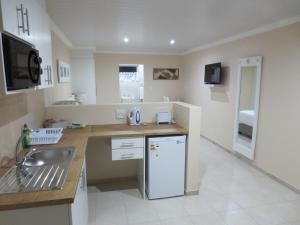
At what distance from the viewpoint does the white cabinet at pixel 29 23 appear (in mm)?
1097

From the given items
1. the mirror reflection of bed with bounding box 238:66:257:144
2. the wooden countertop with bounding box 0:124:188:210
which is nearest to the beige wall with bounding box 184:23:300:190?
the mirror reflection of bed with bounding box 238:66:257:144

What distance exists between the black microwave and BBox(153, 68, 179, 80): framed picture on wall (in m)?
A: 5.43

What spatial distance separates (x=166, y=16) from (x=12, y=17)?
210 centimetres

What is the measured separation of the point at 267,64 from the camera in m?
3.28

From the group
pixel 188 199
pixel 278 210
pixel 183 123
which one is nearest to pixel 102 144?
pixel 183 123

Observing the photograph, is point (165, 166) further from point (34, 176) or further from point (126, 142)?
point (34, 176)

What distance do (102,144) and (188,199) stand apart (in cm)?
137

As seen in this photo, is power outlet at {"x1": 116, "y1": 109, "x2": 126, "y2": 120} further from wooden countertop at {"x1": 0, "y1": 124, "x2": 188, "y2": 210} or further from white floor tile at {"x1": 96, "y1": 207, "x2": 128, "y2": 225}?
white floor tile at {"x1": 96, "y1": 207, "x2": 128, "y2": 225}

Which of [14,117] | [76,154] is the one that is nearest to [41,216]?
[76,154]

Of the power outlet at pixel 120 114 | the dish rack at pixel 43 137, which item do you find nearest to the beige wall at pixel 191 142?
the power outlet at pixel 120 114

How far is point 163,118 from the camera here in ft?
9.75

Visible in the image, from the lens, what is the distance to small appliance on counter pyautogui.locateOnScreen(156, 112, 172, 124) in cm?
296

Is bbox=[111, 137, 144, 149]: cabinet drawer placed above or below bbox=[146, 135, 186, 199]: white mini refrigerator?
above

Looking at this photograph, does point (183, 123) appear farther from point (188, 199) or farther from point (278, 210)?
point (278, 210)
